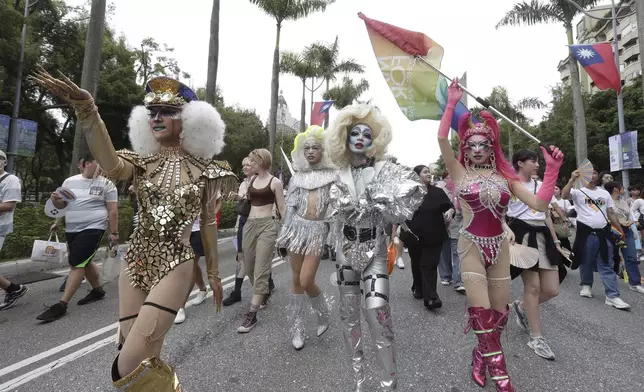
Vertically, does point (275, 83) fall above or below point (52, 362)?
above

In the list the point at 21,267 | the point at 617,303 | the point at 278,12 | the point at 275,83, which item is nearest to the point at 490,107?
the point at 617,303

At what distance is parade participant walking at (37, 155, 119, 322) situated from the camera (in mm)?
4621

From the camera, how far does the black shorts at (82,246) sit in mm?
4625

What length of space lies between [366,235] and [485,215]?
1.06 metres

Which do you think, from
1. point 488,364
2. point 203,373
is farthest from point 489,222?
point 203,373

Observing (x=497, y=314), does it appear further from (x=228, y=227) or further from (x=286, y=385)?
(x=228, y=227)

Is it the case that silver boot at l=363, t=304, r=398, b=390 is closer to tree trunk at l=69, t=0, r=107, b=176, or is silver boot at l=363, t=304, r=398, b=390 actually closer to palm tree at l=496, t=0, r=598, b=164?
tree trunk at l=69, t=0, r=107, b=176

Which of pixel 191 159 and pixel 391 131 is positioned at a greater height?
pixel 391 131

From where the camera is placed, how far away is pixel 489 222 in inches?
120

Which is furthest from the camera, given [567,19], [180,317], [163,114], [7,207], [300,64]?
[300,64]

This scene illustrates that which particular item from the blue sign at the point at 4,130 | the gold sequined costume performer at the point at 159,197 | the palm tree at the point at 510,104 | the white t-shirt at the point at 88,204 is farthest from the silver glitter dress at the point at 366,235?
the palm tree at the point at 510,104

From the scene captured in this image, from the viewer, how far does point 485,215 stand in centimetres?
305

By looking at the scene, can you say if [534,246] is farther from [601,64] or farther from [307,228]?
[601,64]

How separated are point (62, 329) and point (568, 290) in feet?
23.9
